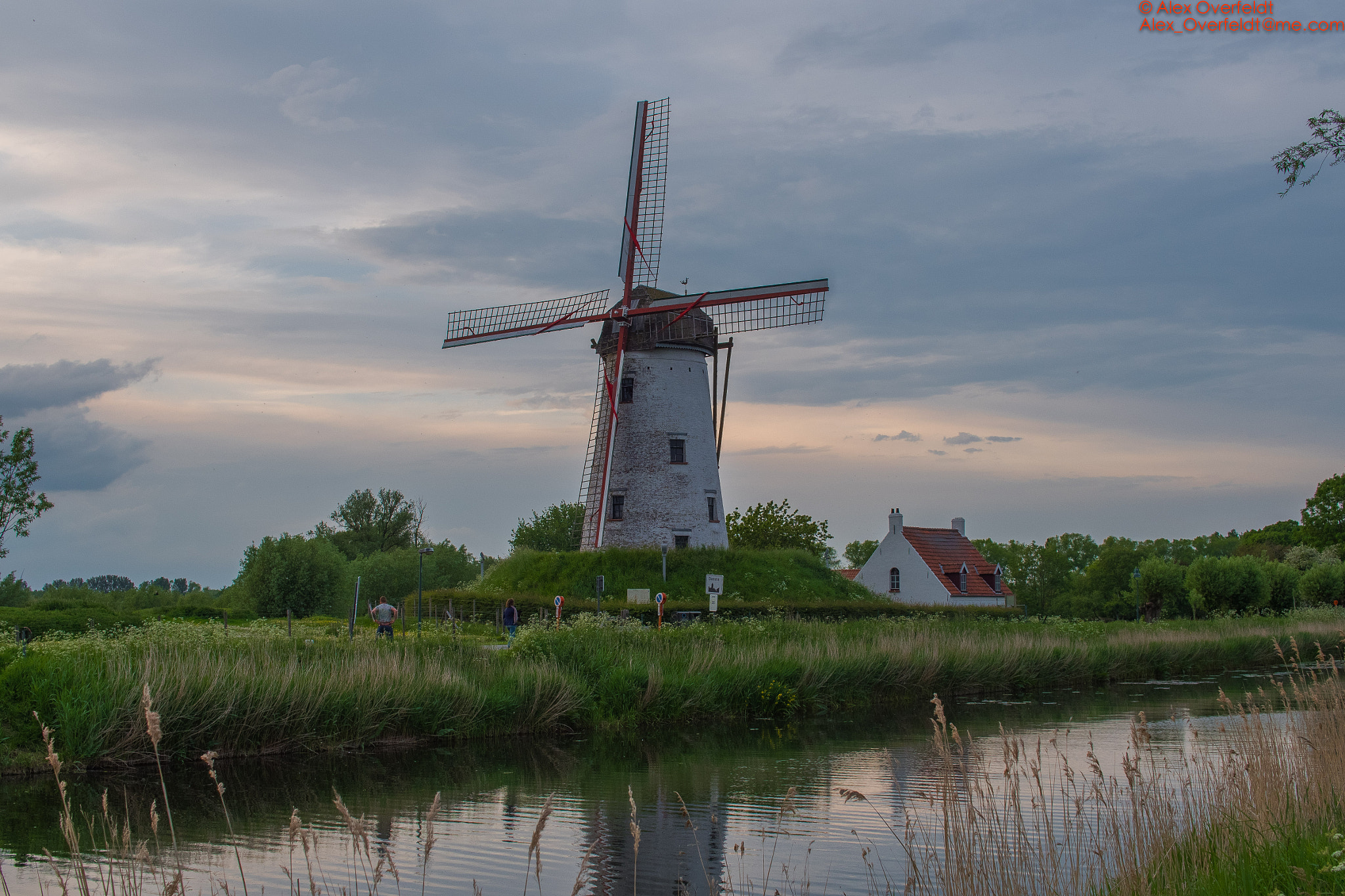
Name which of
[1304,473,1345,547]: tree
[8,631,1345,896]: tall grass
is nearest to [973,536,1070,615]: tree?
[1304,473,1345,547]: tree

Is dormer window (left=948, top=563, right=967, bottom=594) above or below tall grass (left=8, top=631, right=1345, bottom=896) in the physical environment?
above

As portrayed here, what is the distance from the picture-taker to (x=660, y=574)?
1344 inches

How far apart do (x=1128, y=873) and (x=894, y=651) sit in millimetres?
17035

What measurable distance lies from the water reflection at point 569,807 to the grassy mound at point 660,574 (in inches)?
624

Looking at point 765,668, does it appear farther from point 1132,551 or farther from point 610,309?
point 1132,551

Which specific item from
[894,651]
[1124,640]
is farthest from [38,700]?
[1124,640]

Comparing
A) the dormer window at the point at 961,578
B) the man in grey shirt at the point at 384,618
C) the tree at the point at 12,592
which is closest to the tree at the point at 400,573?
the tree at the point at 12,592

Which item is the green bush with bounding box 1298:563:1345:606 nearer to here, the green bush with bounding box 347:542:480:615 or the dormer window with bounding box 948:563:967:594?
the dormer window with bounding box 948:563:967:594

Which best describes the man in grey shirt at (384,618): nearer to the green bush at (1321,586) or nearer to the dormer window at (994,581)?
the dormer window at (994,581)

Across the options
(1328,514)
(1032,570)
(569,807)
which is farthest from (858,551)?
(569,807)

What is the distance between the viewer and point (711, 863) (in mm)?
8859

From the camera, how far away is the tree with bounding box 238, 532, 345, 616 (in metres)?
53.4

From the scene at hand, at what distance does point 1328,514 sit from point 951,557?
124ft

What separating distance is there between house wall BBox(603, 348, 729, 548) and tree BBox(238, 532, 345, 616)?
2437cm
